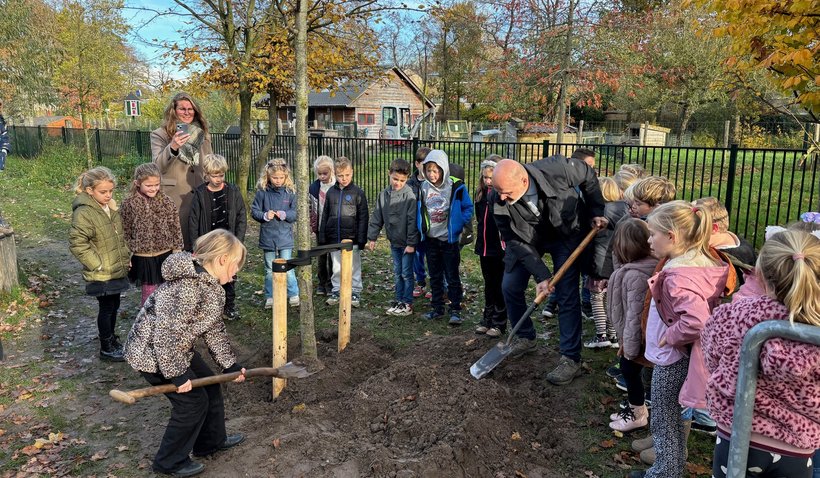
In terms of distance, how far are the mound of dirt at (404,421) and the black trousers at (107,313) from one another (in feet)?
5.24

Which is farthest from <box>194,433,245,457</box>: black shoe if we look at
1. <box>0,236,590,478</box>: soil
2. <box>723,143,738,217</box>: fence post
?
<box>723,143,738,217</box>: fence post

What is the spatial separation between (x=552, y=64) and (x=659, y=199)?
831 cm

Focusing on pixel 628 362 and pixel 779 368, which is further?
pixel 628 362

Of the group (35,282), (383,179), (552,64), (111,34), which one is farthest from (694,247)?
(111,34)

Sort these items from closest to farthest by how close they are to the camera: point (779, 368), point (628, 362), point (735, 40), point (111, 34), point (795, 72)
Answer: point (779, 368), point (628, 362), point (795, 72), point (735, 40), point (111, 34)

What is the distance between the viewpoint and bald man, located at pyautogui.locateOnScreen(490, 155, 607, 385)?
4.54 metres

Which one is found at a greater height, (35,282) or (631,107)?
(631,107)

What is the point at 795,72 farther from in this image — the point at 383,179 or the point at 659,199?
the point at 383,179

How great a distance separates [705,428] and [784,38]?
303 centimetres

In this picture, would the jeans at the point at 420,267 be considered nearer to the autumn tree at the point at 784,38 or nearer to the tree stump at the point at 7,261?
the autumn tree at the point at 784,38

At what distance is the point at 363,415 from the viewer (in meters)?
4.02

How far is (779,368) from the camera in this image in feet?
6.75

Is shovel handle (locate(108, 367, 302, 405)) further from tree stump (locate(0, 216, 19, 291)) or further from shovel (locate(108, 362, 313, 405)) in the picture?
tree stump (locate(0, 216, 19, 291))

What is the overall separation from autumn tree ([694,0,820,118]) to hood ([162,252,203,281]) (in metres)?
4.22
